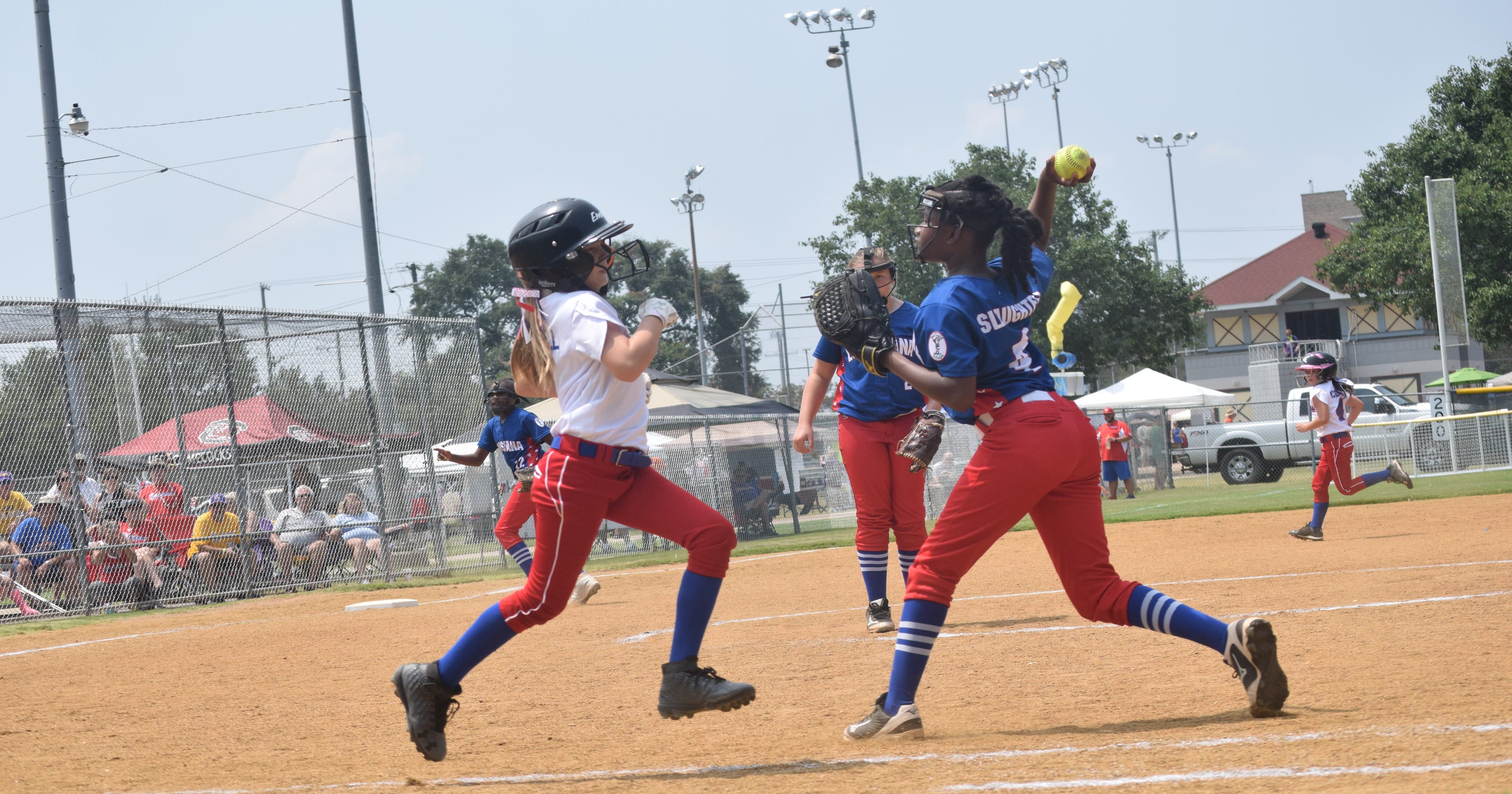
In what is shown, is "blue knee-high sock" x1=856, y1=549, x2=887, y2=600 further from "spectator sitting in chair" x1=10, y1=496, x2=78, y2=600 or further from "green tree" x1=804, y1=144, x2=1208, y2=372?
"green tree" x1=804, y1=144, x2=1208, y2=372

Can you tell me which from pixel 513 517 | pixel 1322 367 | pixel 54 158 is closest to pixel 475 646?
pixel 513 517

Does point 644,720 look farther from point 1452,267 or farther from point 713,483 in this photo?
point 1452,267

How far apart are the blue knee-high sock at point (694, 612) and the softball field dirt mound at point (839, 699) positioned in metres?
0.37

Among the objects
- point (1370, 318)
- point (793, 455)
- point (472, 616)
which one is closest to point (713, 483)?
point (793, 455)

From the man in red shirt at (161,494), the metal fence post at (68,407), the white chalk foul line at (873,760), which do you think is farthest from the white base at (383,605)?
the white chalk foul line at (873,760)

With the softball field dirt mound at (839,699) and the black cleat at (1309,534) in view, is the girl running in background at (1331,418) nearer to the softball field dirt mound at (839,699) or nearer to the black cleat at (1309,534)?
the black cleat at (1309,534)

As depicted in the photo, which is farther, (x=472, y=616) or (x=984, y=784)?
(x=472, y=616)

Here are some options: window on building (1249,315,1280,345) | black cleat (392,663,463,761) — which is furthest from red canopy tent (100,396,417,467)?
window on building (1249,315,1280,345)

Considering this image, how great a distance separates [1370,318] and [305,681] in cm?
5406

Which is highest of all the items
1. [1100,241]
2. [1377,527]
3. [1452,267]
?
[1100,241]

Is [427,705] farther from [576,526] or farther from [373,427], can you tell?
[373,427]

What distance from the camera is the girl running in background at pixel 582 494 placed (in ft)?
13.8

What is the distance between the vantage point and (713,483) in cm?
1883

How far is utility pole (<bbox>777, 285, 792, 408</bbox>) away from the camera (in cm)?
2333
